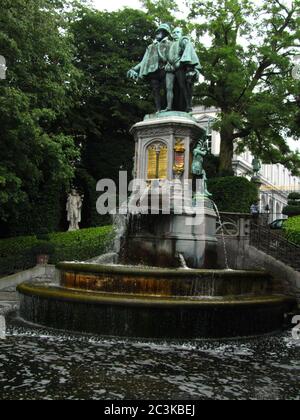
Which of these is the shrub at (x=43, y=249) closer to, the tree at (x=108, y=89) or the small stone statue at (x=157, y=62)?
the small stone statue at (x=157, y=62)

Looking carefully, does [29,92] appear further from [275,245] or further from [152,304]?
[152,304]

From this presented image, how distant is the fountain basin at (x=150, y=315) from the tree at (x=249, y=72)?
1897 centimetres

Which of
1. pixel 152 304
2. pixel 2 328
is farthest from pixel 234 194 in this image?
pixel 2 328

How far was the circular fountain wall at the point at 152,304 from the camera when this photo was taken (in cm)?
887

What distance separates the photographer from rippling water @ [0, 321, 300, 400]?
5.71 metres

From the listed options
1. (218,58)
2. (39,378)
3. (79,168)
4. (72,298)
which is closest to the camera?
(39,378)

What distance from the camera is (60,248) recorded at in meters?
21.8

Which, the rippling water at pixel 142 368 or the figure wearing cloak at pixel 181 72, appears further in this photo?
the figure wearing cloak at pixel 181 72

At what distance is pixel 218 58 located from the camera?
29031mm

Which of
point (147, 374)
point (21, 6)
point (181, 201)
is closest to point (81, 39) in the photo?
point (21, 6)

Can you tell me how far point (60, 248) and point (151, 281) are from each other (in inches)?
496

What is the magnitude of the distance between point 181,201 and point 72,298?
4832 mm

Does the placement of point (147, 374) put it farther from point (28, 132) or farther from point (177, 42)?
point (28, 132)

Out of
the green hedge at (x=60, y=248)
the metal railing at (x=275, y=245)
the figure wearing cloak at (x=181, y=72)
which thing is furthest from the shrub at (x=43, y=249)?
the figure wearing cloak at (x=181, y=72)
